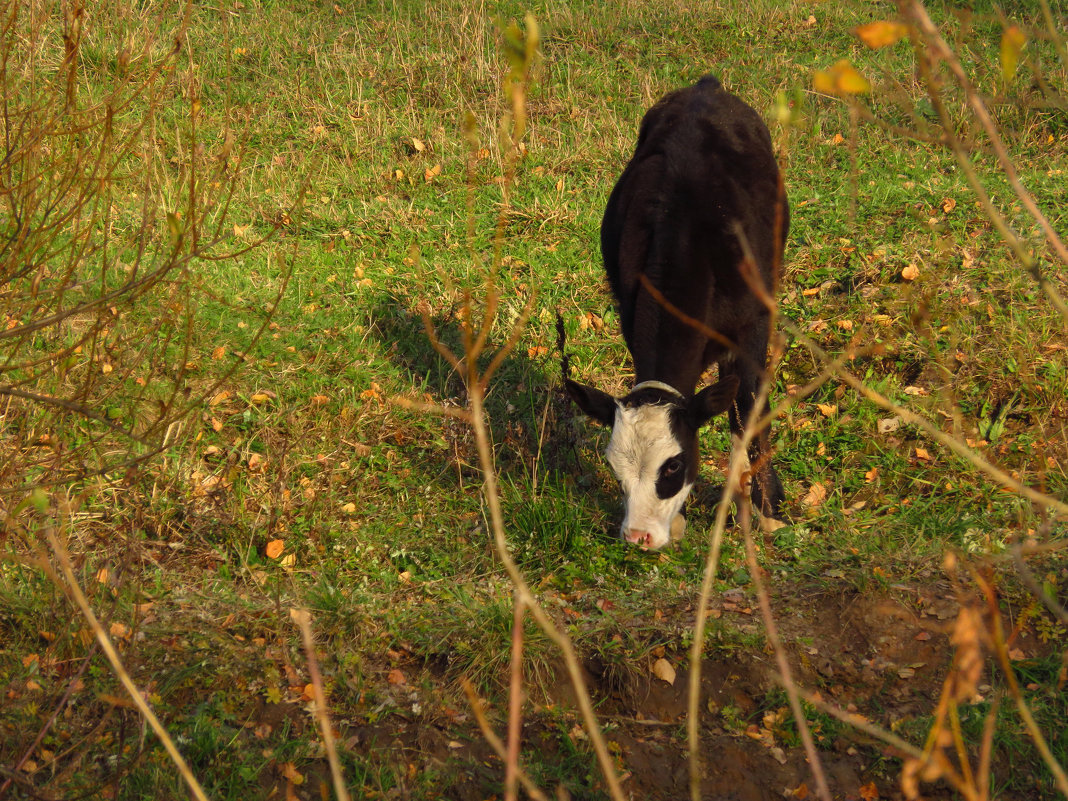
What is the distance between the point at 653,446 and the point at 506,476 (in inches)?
48.8

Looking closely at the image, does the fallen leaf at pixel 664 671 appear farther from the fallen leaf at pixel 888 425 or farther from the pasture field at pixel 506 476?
the fallen leaf at pixel 888 425

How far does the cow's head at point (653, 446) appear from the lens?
179 inches

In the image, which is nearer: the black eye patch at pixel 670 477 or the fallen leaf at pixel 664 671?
the fallen leaf at pixel 664 671

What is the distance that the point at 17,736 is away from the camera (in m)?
3.38

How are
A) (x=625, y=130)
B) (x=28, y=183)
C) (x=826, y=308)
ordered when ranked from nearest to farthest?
(x=28, y=183), (x=826, y=308), (x=625, y=130)

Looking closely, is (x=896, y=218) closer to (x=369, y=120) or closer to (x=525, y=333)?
(x=525, y=333)

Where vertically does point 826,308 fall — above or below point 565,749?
above

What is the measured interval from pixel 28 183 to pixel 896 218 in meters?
6.15

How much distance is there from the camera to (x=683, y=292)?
16.3 ft

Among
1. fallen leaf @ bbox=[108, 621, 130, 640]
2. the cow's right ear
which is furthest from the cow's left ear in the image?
fallen leaf @ bbox=[108, 621, 130, 640]

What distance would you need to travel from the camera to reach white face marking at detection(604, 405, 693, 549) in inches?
179

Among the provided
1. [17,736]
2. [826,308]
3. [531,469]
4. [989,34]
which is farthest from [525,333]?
[989,34]

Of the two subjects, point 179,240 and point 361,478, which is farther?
point 361,478

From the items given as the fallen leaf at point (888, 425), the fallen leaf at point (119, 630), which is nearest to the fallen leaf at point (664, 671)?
the fallen leaf at point (119, 630)
